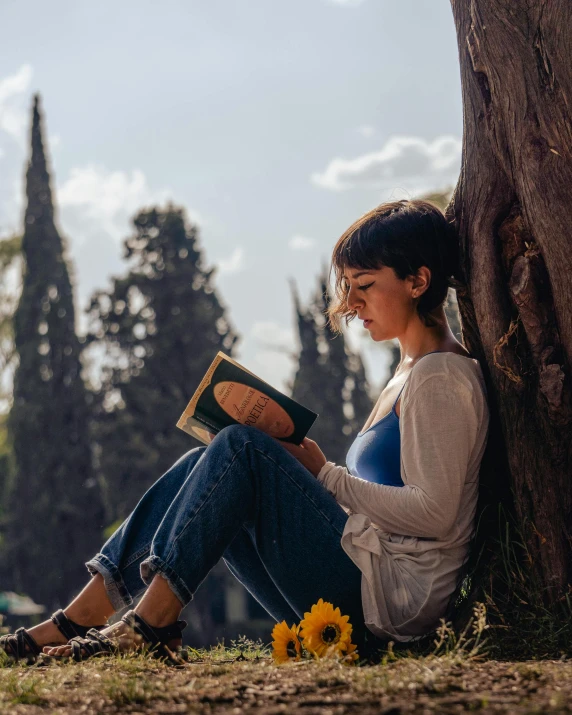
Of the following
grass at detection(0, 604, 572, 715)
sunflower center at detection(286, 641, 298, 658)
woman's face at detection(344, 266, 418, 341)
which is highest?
woman's face at detection(344, 266, 418, 341)

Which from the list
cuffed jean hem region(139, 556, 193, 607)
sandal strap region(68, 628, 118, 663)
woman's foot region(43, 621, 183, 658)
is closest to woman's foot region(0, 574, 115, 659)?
woman's foot region(43, 621, 183, 658)

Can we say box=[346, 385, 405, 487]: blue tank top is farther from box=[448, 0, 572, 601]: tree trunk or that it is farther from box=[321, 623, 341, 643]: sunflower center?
box=[321, 623, 341, 643]: sunflower center

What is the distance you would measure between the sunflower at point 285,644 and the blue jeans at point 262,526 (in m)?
0.13

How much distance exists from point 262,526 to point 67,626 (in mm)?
771

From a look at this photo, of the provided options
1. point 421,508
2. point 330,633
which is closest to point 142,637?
point 330,633

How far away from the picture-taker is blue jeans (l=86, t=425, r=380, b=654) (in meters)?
2.80

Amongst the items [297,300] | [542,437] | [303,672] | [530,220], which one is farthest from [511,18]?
[297,300]

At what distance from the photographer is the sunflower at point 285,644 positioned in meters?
2.84

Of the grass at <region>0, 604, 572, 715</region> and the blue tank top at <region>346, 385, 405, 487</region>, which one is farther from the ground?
the blue tank top at <region>346, 385, 405, 487</region>

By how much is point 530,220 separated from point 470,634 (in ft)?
4.33

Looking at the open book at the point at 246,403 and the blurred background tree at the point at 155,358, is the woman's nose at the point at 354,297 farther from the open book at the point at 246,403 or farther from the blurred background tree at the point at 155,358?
the blurred background tree at the point at 155,358

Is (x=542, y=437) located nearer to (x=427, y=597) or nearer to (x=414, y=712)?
(x=427, y=597)

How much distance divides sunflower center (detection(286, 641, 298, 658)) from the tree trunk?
31.6 inches

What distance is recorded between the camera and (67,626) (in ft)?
10.2
